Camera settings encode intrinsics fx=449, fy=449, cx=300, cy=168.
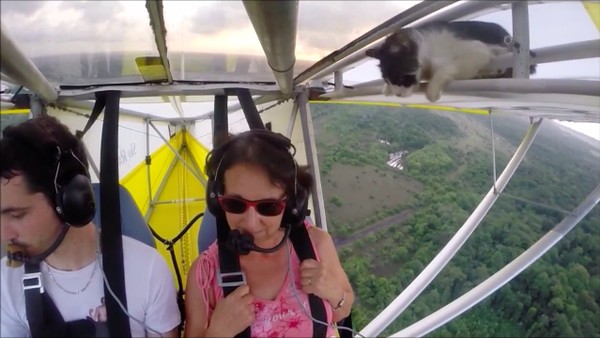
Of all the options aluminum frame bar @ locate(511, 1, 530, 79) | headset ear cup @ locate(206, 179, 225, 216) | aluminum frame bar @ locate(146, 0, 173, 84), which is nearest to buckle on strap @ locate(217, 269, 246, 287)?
headset ear cup @ locate(206, 179, 225, 216)

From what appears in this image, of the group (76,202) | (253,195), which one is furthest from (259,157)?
(76,202)

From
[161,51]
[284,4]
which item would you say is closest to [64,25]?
[161,51]

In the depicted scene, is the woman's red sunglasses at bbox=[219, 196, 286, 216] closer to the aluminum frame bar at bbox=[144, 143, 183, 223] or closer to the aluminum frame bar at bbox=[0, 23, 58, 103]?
the aluminum frame bar at bbox=[0, 23, 58, 103]

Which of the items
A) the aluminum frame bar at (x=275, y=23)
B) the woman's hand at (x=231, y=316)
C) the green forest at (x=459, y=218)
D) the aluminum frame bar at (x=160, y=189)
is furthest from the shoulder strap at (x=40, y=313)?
the green forest at (x=459, y=218)

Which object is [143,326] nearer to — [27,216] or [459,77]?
[27,216]

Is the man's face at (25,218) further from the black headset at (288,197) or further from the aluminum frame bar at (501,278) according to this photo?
the aluminum frame bar at (501,278)

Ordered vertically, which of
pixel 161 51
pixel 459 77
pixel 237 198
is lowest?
pixel 237 198
